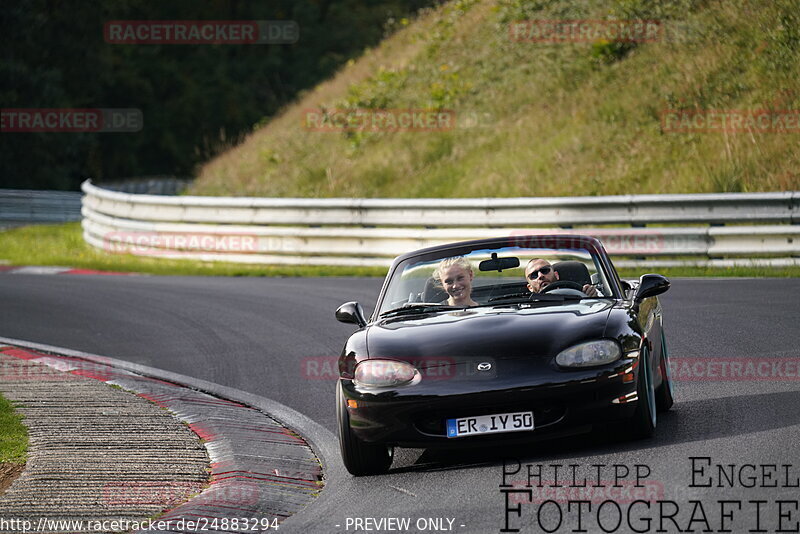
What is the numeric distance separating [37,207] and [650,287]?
3237 cm

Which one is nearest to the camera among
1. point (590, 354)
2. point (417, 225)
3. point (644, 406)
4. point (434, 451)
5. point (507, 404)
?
point (507, 404)

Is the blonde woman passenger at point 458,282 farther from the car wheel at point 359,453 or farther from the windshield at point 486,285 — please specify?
the car wheel at point 359,453

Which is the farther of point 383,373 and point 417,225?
point 417,225

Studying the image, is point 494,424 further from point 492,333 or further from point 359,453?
point 359,453

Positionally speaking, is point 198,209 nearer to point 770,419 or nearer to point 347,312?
point 347,312

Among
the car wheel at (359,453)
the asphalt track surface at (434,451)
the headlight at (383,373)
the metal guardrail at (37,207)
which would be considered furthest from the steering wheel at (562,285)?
the metal guardrail at (37,207)

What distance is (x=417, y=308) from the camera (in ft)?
25.3

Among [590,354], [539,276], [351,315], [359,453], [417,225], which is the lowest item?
[359,453]

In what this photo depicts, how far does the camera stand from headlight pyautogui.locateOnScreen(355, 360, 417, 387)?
6758mm

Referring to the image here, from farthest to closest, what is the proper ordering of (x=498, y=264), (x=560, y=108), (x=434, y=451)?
1. (x=560, y=108)
2. (x=498, y=264)
3. (x=434, y=451)

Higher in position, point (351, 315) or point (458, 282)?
point (458, 282)

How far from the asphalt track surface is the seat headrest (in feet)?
3.32

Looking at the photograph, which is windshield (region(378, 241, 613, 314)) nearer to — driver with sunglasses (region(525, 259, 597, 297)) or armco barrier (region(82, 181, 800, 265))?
driver with sunglasses (region(525, 259, 597, 297))

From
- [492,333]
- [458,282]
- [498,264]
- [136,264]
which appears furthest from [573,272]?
[136,264]
